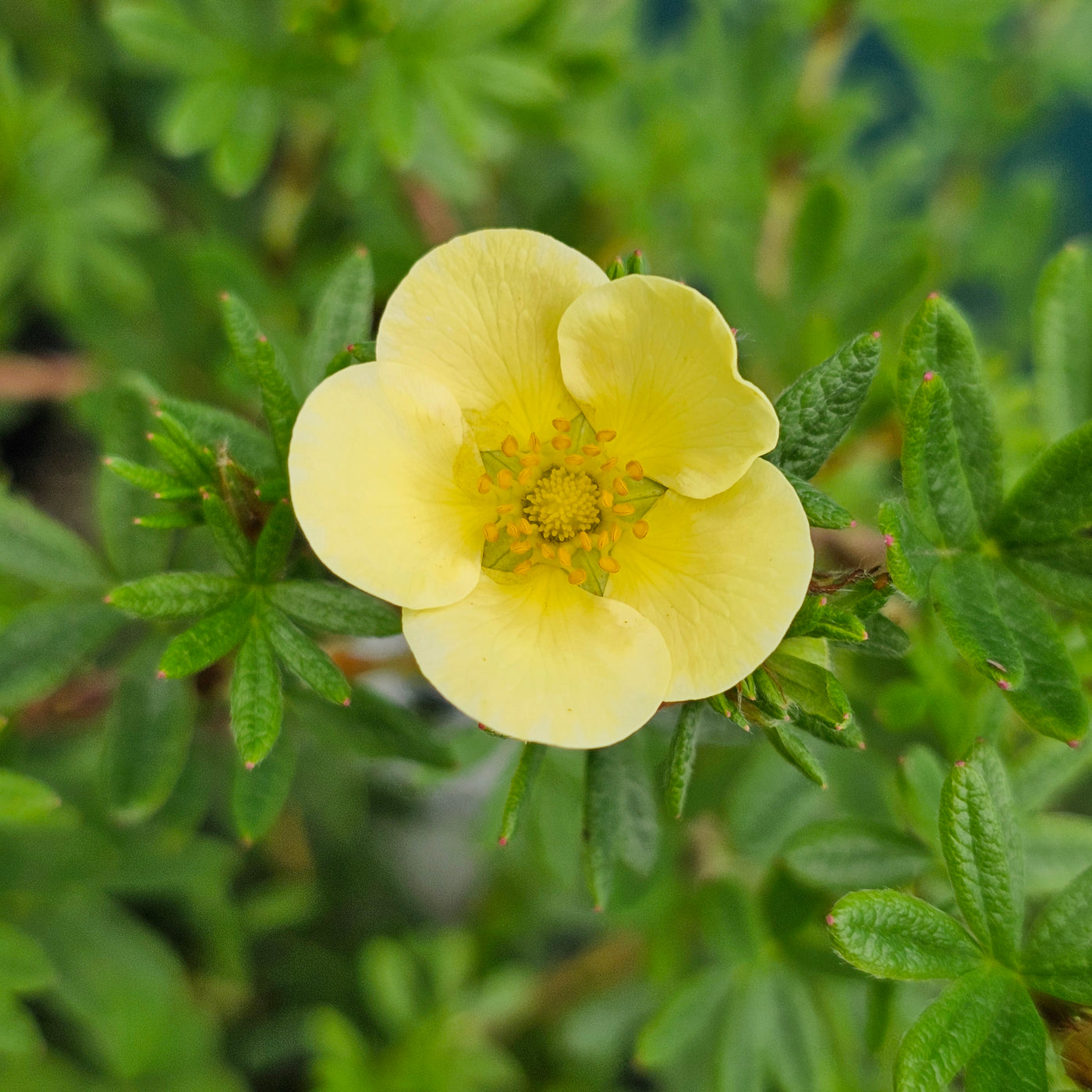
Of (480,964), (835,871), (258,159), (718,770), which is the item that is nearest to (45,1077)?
(480,964)

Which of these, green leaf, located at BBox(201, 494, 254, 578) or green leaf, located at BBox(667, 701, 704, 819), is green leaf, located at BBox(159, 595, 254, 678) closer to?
green leaf, located at BBox(201, 494, 254, 578)

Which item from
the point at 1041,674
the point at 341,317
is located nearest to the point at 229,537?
the point at 341,317

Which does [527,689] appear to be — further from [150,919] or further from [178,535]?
[150,919]

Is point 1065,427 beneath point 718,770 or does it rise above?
above

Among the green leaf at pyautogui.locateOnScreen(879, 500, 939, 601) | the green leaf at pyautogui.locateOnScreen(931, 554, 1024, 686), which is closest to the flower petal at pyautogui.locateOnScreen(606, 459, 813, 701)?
the green leaf at pyautogui.locateOnScreen(879, 500, 939, 601)

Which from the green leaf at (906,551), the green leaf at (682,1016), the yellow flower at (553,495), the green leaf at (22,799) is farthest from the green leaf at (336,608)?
A: the green leaf at (682,1016)

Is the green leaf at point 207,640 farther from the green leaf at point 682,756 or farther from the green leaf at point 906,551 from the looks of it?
the green leaf at point 906,551
